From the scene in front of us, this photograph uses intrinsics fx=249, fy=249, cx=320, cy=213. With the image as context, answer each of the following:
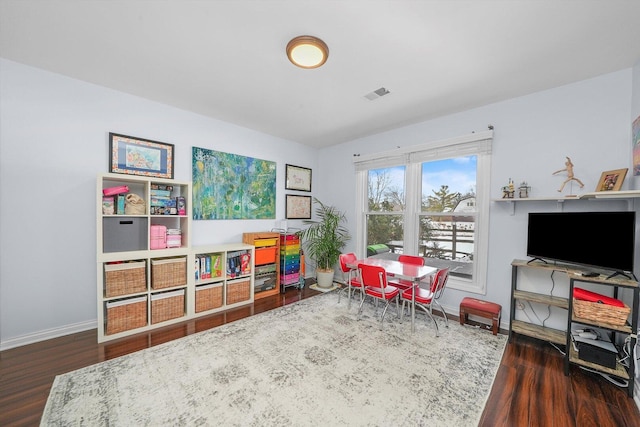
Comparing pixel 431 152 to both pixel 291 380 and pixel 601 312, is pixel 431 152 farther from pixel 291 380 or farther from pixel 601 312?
pixel 291 380

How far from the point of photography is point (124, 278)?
2662 mm

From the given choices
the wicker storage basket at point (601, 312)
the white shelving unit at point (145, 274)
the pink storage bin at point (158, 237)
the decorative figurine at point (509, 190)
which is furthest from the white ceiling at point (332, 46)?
the wicker storage basket at point (601, 312)

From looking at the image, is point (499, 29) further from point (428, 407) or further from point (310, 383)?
point (310, 383)

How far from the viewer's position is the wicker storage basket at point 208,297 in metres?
3.23

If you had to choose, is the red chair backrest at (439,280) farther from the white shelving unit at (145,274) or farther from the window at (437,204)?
the white shelving unit at (145,274)

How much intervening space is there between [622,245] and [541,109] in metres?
1.59

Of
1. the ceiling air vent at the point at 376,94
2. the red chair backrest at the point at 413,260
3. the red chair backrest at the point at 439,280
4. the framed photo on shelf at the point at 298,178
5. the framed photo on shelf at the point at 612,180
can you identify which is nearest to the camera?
the framed photo on shelf at the point at 612,180

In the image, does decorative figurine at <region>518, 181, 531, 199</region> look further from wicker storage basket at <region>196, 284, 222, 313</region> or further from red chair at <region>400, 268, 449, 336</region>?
wicker storage basket at <region>196, 284, 222, 313</region>

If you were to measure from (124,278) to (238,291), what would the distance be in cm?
137

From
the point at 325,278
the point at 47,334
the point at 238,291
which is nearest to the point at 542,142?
the point at 325,278

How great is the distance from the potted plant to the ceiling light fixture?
9.25ft

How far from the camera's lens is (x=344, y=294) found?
4125 millimetres

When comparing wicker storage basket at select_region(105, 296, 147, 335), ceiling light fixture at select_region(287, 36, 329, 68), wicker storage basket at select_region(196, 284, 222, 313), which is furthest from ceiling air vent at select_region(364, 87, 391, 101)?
wicker storage basket at select_region(105, 296, 147, 335)

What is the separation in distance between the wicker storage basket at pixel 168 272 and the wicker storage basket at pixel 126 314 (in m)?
0.21
